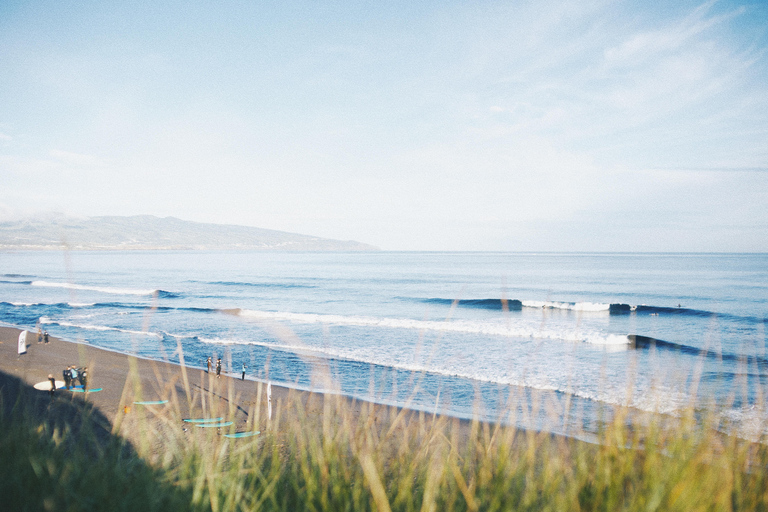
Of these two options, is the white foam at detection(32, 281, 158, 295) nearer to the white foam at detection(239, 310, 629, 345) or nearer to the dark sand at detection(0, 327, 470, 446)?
the white foam at detection(239, 310, 629, 345)

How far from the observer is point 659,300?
31.4 metres

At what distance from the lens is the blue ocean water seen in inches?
380

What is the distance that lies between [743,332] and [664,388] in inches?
450

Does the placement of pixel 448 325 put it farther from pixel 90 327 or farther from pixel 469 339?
pixel 90 327

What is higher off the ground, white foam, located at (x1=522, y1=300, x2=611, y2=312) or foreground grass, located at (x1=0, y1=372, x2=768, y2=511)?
foreground grass, located at (x1=0, y1=372, x2=768, y2=511)

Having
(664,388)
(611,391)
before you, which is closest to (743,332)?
(664,388)

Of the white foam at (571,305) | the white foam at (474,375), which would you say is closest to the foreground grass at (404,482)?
the white foam at (474,375)

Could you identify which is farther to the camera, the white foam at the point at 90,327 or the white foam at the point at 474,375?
the white foam at the point at 90,327

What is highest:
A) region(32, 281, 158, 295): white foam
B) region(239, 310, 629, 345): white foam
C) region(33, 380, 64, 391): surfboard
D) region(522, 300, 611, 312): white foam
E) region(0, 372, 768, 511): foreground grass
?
region(0, 372, 768, 511): foreground grass

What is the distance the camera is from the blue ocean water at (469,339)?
31.7 feet

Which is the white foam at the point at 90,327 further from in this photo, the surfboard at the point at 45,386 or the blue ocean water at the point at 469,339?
the surfboard at the point at 45,386

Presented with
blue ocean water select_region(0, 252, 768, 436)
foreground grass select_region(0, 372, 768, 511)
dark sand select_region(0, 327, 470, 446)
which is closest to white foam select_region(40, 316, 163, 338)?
blue ocean water select_region(0, 252, 768, 436)

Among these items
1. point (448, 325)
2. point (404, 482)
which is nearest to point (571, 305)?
point (448, 325)

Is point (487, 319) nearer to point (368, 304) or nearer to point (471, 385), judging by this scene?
point (368, 304)
